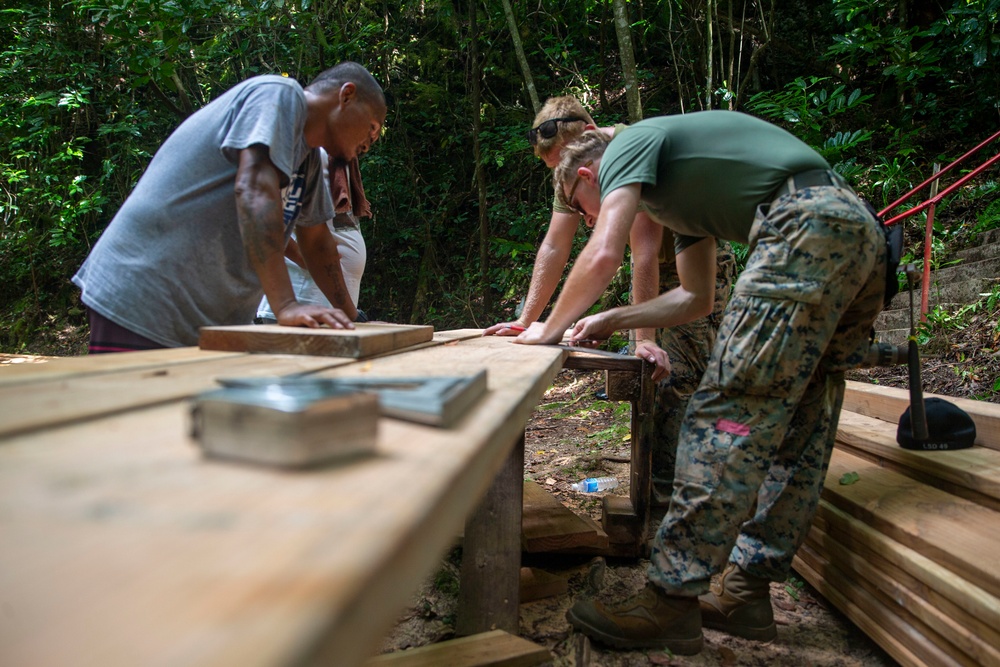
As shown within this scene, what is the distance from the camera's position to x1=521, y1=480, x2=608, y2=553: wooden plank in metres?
2.61

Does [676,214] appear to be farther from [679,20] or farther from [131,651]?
[679,20]

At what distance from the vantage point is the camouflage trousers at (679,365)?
3.35m

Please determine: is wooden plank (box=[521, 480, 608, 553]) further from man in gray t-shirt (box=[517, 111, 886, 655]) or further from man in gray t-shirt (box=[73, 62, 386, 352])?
man in gray t-shirt (box=[73, 62, 386, 352])

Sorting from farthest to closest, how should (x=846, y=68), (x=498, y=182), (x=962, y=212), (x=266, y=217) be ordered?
(x=498, y=182), (x=846, y=68), (x=962, y=212), (x=266, y=217)

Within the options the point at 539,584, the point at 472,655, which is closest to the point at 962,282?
the point at 539,584

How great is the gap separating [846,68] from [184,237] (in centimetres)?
916

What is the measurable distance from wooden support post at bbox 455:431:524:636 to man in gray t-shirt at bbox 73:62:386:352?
2.77 ft

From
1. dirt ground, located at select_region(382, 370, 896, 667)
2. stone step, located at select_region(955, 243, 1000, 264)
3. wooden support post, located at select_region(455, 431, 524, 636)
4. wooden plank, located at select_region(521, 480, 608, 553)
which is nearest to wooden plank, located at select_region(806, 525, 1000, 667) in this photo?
dirt ground, located at select_region(382, 370, 896, 667)

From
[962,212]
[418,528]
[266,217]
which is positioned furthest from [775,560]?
[962,212]

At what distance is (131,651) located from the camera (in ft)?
1.02

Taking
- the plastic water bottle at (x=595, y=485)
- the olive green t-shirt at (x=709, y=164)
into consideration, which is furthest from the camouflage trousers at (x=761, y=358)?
the plastic water bottle at (x=595, y=485)

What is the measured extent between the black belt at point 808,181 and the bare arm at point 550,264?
1.36m

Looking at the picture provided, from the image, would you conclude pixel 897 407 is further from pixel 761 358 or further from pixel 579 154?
pixel 579 154

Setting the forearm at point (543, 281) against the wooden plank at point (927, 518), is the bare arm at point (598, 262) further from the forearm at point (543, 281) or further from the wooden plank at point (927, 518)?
the wooden plank at point (927, 518)
